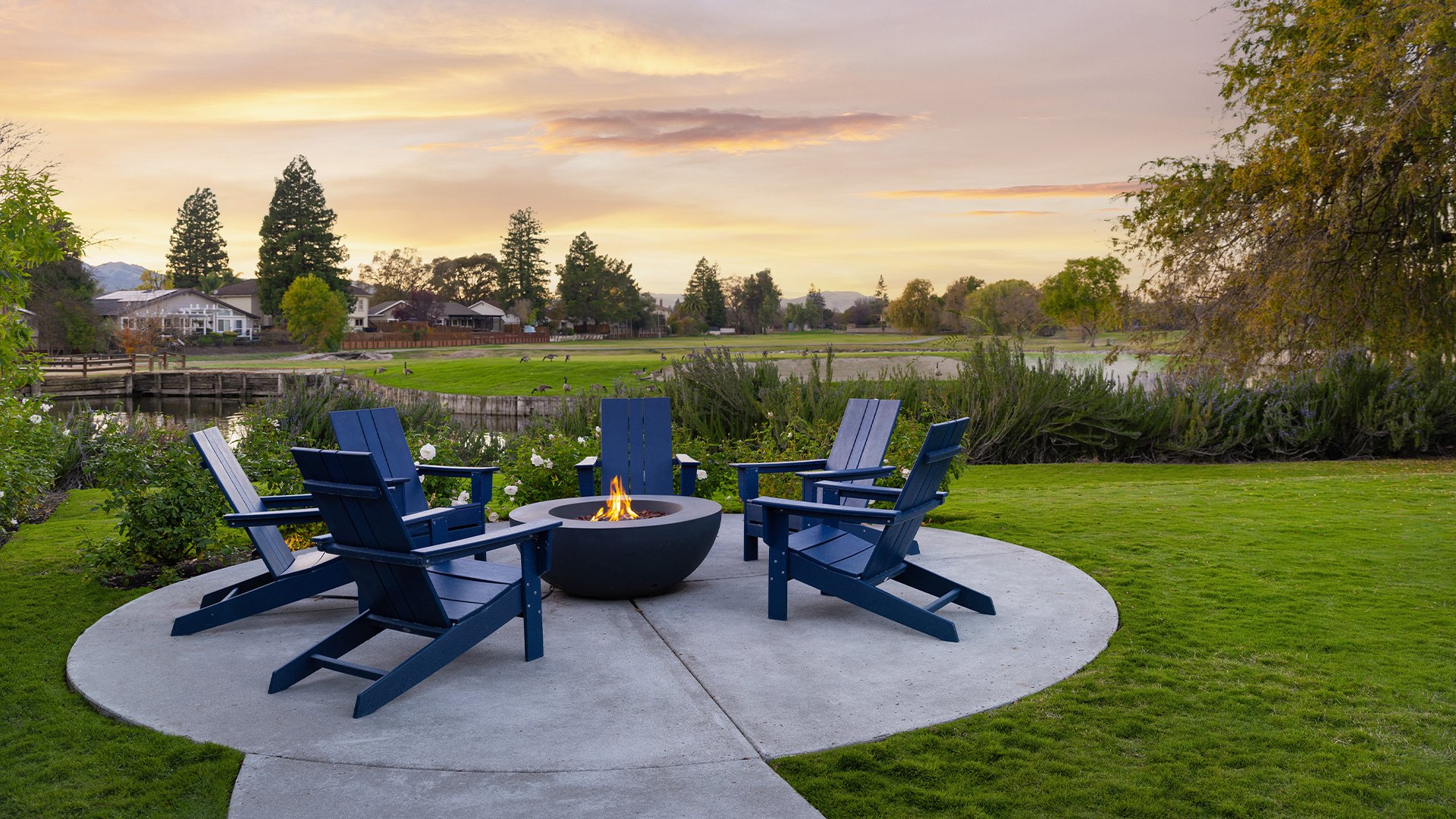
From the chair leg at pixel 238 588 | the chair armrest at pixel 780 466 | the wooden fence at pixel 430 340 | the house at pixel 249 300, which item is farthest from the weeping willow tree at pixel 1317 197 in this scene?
the house at pixel 249 300

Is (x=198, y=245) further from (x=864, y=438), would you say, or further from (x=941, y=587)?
(x=941, y=587)

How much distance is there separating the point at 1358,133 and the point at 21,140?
15.1 meters

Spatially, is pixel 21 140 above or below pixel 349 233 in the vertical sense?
below

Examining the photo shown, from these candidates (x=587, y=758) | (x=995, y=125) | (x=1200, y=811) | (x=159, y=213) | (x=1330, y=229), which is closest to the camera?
(x=1200, y=811)

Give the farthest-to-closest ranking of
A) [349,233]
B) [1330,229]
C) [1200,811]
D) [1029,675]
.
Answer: [349,233], [1330,229], [1029,675], [1200,811]

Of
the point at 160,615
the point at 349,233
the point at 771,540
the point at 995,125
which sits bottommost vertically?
the point at 160,615

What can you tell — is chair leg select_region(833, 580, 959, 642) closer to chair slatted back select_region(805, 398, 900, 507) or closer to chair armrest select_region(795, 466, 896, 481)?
chair armrest select_region(795, 466, 896, 481)

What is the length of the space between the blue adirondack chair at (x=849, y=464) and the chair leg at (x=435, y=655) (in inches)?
81.8

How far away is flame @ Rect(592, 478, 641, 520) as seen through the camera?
5.03 m

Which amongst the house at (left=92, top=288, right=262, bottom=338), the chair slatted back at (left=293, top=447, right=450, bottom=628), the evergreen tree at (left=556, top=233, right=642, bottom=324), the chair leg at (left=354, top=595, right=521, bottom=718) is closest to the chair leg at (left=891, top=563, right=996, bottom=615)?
the chair leg at (left=354, top=595, right=521, bottom=718)

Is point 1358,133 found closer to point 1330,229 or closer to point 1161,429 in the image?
point 1330,229

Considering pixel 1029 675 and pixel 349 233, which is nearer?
pixel 1029 675

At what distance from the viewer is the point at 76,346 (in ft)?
163

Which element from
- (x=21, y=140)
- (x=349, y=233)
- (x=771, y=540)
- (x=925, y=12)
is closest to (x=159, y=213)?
(x=349, y=233)
